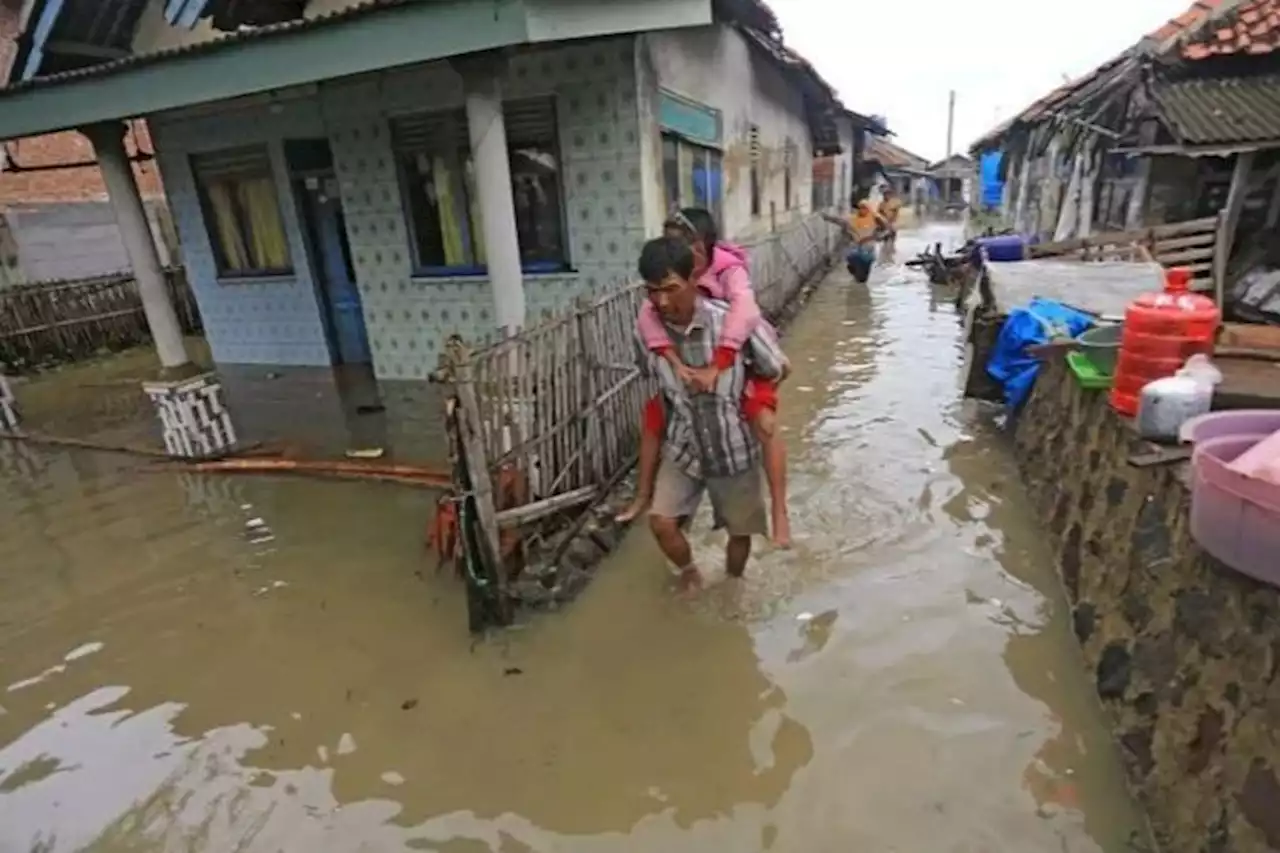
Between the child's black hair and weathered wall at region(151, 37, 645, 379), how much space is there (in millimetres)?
2456

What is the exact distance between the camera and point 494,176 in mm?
5754

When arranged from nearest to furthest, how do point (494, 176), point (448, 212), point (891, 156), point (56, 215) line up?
point (494, 176)
point (448, 212)
point (56, 215)
point (891, 156)

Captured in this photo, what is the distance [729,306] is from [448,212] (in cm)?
538

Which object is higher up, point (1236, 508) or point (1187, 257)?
point (1236, 508)

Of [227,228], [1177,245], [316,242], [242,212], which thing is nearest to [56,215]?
[227,228]

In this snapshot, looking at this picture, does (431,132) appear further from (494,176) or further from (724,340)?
(724,340)

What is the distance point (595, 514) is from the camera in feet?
15.6

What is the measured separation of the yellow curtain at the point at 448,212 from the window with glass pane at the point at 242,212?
2509 millimetres

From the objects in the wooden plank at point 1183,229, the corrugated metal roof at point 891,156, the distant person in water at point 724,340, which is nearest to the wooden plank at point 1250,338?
→ the distant person in water at point 724,340

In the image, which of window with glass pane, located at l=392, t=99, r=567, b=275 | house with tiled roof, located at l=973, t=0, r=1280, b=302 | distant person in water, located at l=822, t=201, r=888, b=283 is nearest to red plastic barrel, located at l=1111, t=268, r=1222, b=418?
window with glass pane, located at l=392, t=99, r=567, b=275

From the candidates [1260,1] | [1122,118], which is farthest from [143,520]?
[1260,1]

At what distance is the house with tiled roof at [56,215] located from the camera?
13.3m

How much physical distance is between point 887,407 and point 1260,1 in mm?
7901

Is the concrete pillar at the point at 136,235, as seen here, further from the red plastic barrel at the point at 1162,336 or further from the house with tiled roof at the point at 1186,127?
the house with tiled roof at the point at 1186,127
